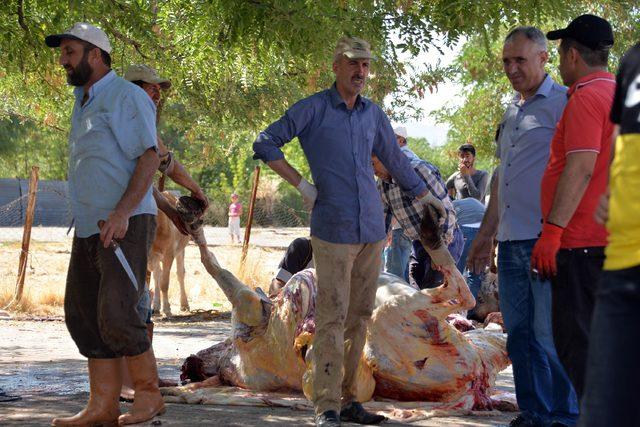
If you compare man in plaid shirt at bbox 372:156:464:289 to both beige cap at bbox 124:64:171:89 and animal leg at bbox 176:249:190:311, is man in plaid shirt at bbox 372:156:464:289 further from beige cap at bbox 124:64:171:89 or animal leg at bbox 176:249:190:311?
animal leg at bbox 176:249:190:311

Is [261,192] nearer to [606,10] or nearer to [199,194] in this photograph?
[606,10]

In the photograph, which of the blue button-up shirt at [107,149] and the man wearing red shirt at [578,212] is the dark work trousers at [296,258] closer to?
the blue button-up shirt at [107,149]

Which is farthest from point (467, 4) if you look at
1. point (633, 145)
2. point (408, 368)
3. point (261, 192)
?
point (261, 192)

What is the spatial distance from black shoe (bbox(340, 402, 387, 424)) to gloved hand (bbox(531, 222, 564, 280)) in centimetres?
161

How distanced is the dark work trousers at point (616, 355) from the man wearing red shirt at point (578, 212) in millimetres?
1778

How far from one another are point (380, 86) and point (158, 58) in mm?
4924

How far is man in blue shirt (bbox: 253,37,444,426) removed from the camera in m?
6.28

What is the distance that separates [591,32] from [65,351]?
6.65m

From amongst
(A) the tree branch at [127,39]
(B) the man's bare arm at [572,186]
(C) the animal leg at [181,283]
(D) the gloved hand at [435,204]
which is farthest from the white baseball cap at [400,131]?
(C) the animal leg at [181,283]

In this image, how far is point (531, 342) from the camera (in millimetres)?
6191

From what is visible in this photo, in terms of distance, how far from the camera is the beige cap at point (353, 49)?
6.38 metres

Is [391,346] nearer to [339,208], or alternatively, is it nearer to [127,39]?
[339,208]

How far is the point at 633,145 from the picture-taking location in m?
3.35

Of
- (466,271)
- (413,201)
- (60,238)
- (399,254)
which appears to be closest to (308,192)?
(413,201)
